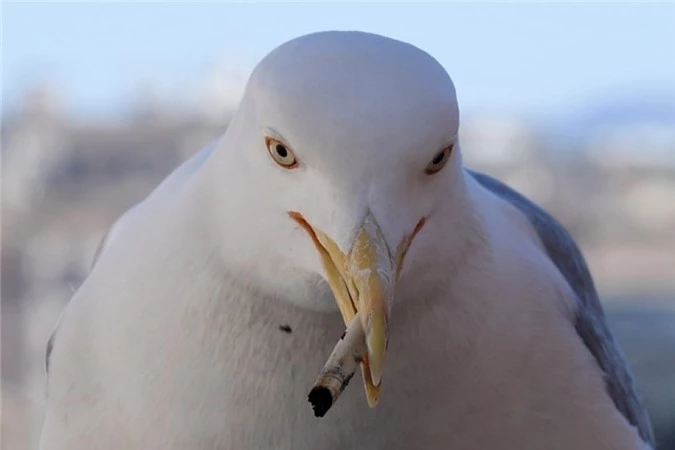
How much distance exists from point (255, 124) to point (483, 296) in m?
0.25

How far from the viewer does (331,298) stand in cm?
87

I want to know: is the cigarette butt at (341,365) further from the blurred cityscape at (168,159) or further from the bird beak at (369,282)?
the blurred cityscape at (168,159)

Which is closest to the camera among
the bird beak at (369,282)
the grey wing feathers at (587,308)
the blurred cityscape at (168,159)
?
the bird beak at (369,282)

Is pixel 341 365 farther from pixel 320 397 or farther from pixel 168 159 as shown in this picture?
pixel 168 159

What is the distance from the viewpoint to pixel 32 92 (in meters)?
4.22

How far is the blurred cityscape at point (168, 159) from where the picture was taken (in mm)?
3340

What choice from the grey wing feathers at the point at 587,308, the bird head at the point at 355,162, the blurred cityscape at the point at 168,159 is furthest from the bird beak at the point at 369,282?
the blurred cityscape at the point at 168,159

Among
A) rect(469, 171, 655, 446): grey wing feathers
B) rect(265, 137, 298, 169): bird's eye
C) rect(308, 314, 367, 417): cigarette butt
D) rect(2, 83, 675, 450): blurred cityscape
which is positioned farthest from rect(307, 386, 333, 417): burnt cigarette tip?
rect(2, 83, 675, 450): blurred cityscape

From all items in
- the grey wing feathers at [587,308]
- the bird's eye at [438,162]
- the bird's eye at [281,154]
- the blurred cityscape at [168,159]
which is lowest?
the blurred cityscape at [168,159]

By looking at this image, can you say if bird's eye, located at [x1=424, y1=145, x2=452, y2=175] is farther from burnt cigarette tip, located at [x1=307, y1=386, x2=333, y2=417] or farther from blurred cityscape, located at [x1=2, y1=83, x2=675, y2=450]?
blurred cityscape, located at [x1=2, y1=83, x2=675, y2=450]

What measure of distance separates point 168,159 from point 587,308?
1.90m

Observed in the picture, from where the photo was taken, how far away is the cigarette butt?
0.77 meters

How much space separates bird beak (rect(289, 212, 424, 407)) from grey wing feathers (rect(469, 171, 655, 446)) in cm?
38

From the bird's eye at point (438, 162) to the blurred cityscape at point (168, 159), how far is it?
1998mm
